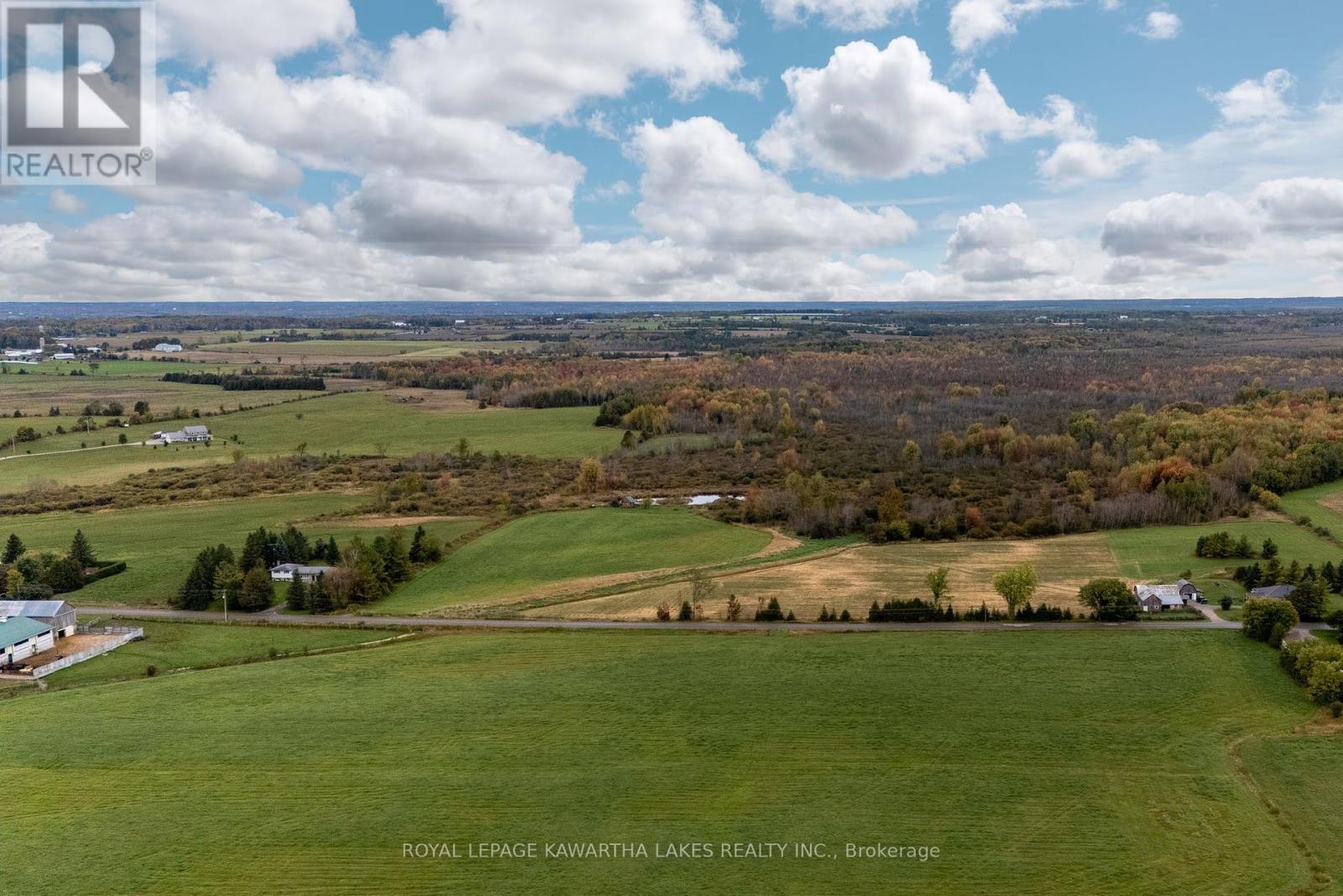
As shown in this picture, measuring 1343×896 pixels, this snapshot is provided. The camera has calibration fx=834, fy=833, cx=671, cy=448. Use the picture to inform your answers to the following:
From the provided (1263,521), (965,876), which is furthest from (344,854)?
(1263,521)

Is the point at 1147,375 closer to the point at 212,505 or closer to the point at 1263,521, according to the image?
the point at 1263,521

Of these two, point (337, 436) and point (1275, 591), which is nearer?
point (1275, 591)

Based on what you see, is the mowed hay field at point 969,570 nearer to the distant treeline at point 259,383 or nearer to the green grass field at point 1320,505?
the green grass field at point 1320,505

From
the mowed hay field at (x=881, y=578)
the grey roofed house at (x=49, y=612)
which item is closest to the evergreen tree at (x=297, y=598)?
the grey roofed house at (x=49, y=612)

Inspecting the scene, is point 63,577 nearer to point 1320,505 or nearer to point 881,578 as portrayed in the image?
point 881,578

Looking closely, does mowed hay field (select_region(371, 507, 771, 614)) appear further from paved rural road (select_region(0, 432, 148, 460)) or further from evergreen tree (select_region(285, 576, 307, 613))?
paved rural road (select_region(0, 432, 148, 460))

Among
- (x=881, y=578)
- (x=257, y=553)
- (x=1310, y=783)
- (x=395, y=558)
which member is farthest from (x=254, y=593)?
(x=1310, y=783)
